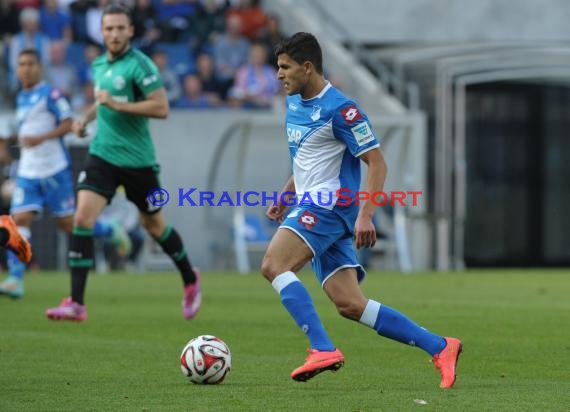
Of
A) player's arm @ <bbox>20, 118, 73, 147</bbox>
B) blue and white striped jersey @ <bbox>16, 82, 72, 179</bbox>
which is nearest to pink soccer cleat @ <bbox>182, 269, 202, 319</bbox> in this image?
player's arm @ <bbox>20, 118, 73, 147</bbox>

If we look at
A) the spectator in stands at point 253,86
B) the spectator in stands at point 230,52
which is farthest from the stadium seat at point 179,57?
the spectator in stands at point 253,86

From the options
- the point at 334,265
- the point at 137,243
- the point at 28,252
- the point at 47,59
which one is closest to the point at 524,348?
the point at 334,265

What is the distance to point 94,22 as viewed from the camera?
24.0m

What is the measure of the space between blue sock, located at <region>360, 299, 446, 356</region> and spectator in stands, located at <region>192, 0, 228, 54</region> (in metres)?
17.1

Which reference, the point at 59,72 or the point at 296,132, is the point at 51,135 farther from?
the point at 59,72

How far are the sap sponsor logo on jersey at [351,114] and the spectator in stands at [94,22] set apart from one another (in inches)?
657

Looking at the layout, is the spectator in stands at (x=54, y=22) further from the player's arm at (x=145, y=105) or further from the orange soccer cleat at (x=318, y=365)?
the orange soccer cleat at (x=318, y=365)

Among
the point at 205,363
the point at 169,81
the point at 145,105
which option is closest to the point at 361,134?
the point at 205,363

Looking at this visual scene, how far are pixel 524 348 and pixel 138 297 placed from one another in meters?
6.41

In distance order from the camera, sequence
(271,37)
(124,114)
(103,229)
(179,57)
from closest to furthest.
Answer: (124,114), (103,229), (179,57), (271,37)

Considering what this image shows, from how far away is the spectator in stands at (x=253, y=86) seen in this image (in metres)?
23.8

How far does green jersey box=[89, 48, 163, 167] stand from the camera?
37.9 ft

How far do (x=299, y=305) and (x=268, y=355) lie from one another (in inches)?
70.4

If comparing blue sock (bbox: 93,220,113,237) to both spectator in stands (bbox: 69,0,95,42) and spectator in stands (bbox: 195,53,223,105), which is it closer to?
spectator in stands (bbox: 195,53,223,105)
